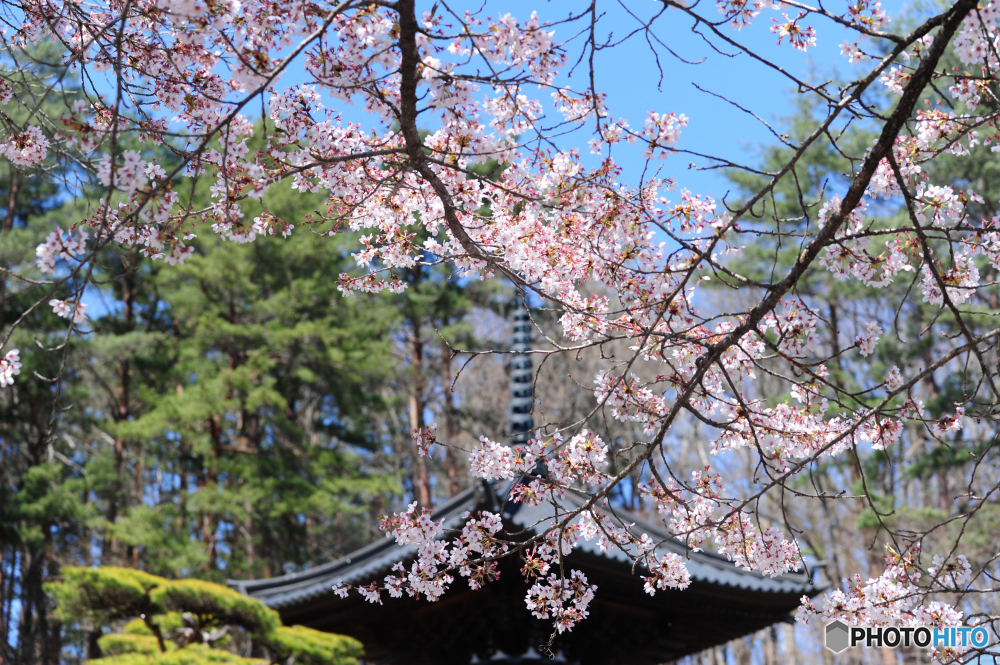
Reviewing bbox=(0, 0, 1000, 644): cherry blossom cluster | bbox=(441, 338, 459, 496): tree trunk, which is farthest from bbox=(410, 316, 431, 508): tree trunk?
bbox=(0, 0, 1000, 644): cherry blossom cluster

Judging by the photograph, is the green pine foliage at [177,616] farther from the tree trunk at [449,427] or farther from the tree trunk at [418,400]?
the tree trunk at [449,427]

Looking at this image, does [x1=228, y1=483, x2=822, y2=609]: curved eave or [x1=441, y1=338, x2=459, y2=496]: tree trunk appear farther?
[x1=441, y1=338, x2=459, y2=496]: tree trunk

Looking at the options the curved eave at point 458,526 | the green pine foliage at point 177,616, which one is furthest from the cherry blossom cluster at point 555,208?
the green pine foliage at point 177,616

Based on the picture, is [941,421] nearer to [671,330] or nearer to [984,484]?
[671,330]

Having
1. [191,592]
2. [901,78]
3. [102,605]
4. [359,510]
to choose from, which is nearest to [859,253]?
[901,78]

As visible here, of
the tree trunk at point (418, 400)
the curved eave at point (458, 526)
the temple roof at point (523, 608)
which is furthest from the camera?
the tree trunk at point (418, 400)

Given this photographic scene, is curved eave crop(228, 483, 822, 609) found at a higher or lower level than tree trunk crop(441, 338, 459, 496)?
lower

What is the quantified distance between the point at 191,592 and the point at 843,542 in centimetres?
925

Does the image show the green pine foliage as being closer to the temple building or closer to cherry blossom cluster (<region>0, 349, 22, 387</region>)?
the temple building

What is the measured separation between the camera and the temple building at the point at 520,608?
16.3ft

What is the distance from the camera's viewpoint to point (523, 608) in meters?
5.04

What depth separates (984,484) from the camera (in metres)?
12.1

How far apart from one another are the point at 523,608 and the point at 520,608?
0.02m

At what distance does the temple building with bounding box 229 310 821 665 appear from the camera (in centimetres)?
496
